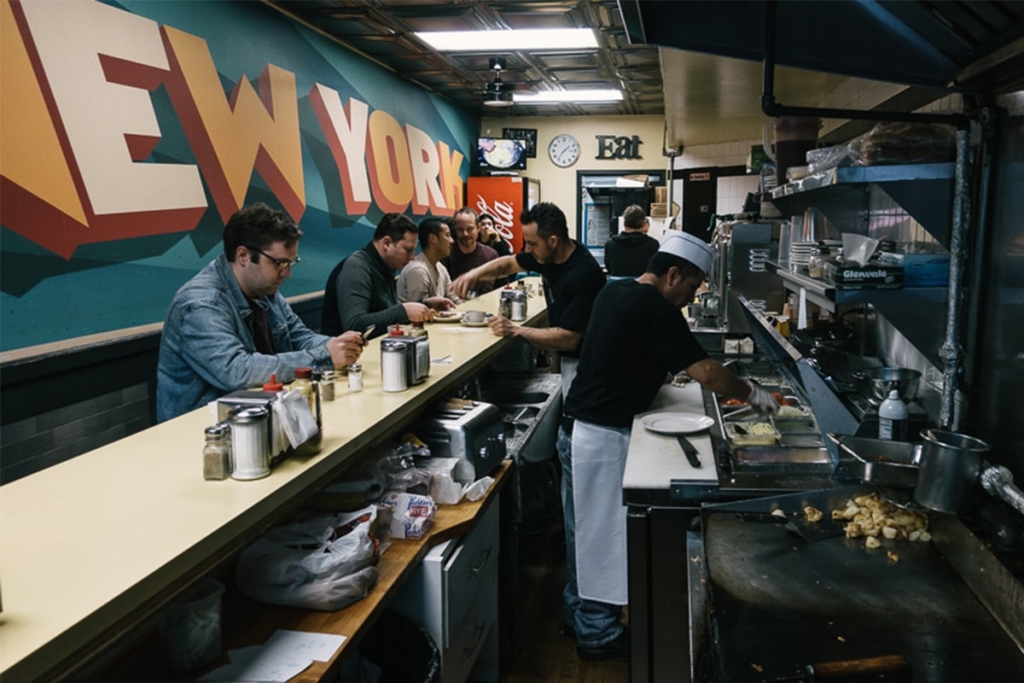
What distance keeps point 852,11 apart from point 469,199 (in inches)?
386

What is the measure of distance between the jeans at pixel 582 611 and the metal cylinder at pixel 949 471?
1691mm

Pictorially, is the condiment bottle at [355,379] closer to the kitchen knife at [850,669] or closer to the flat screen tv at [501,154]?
the kitchen knife at [850,669]

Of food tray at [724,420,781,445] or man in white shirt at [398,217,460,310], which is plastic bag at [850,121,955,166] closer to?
food tray at [724,420,781,445]

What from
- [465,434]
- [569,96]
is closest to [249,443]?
[465,434]

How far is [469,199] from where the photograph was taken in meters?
11.6

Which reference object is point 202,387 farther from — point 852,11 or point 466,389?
point 852,11

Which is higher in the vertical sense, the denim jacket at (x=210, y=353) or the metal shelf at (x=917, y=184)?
the metal shelf at (x=917, y=184)

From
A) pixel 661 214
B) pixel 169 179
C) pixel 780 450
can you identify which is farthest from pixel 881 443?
pixel 661 214

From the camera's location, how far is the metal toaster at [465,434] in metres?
2.72

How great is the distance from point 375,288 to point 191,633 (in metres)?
2.98

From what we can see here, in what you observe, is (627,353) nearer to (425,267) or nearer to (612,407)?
(612,407)

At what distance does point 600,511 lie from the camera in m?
3.10

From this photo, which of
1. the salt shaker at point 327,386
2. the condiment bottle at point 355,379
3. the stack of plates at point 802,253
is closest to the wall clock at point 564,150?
the stack of plates at point 802,253

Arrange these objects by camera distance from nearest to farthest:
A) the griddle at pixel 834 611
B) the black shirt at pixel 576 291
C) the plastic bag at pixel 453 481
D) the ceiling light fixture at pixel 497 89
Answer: the griddle at pixel 834 611 → the plastic bag at pixel 453 481 → the black shirt at pixel 576 291 → the ceiling light fixture at pixel 497 89
